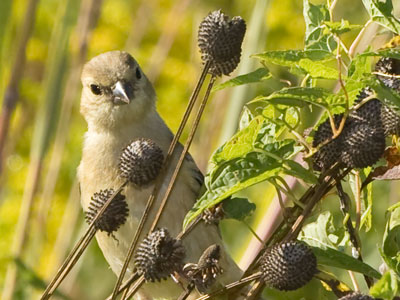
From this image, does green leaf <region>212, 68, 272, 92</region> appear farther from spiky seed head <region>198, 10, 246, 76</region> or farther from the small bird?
the small bird

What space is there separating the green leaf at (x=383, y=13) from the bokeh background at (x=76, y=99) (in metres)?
1.39

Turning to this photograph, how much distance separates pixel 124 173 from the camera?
1.99m

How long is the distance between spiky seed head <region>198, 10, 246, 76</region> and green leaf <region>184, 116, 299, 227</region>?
0.21 metres

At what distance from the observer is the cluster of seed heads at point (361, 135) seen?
166 cm

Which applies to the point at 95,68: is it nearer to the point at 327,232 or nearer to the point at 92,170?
the point at 92,170

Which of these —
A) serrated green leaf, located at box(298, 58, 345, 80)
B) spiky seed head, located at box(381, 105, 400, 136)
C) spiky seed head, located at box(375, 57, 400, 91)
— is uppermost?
serrated green leaf, located at box(298, 58, 345, 80)

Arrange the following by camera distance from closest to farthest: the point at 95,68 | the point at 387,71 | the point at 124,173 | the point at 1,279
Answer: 1. the point at 387,71
2. the point at 124,173
3. the point at 95,68
4. the point at 1,279

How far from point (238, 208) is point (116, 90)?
1346 millimetres

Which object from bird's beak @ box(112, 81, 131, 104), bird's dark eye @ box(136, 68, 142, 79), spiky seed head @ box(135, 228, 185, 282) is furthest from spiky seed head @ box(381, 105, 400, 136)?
bird's dark eye @ box(136, 68, 142, 79)

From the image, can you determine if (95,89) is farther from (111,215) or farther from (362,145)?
(362,145)

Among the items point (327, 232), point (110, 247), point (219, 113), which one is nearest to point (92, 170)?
point (110, 247)

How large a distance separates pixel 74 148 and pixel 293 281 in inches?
116

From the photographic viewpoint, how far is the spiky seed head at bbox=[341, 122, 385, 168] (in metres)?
1.65

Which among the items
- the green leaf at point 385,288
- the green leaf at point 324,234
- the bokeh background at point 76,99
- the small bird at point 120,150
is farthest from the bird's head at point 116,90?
the green leaf at point 385,288
